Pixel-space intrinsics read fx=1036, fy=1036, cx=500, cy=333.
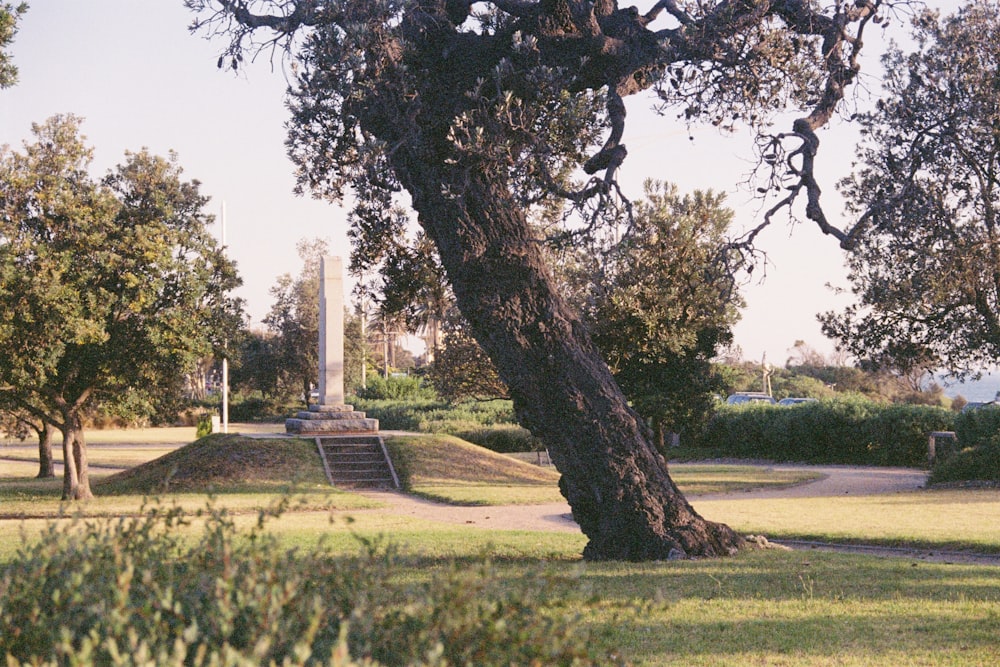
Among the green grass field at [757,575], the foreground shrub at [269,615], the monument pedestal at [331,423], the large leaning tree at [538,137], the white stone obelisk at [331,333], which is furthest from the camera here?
the white stone obelisk at [331,333]

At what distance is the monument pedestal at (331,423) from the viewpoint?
91.2 ft

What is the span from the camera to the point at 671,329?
69.8ft

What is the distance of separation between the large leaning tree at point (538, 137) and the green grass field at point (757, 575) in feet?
3.17

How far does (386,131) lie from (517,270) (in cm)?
181

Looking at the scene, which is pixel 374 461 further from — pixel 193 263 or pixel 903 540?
pixel 903 540

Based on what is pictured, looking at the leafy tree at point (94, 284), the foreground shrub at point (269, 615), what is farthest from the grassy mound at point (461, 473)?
the foreground shrub at point (269, 615)

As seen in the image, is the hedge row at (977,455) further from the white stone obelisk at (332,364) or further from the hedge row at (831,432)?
the white stone obelisk at (332,364)

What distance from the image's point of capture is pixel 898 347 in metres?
21.9

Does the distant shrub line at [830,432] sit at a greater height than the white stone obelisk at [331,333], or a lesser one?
lesser

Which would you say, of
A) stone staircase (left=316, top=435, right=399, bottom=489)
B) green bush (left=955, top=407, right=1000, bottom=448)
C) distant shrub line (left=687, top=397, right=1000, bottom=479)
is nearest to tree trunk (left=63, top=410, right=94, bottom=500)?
stone staircase (left=316, top=435, right=399, bottom=489)

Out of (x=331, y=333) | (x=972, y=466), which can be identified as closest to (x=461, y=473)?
(x=331, y=333)

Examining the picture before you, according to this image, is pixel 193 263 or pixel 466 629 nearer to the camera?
pixel 466 629

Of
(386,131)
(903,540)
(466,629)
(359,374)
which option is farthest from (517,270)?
(359,374)

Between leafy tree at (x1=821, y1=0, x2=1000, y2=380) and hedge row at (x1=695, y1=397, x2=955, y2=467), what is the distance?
9353 mm
